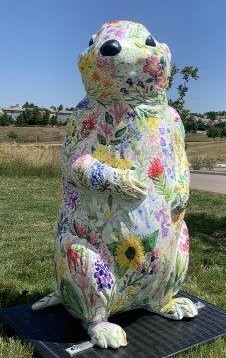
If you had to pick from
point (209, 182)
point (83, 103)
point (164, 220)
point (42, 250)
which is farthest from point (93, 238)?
point (209, 182)

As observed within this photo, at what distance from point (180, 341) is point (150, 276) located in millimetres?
527

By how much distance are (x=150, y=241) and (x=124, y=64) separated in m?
1.20

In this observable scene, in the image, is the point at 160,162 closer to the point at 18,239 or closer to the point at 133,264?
the point at 133,264

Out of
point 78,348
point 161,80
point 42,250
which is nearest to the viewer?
point 78,348

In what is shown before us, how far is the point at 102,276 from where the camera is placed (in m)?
3.51

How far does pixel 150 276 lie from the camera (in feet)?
11.9

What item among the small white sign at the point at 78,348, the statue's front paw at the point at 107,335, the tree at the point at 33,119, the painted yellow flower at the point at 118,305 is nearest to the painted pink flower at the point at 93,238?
the painted yellow flower at the point at 118,305

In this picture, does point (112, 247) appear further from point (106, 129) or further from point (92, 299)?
point (106, 129)

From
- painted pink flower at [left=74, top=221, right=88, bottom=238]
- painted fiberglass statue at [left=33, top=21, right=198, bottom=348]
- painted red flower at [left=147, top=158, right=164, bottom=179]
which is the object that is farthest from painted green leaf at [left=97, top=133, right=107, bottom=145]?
painted pink flower at [left=74, top=221, right=88, bottom=238]

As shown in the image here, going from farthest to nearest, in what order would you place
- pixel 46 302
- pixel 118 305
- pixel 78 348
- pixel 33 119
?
1. pixel 33 119
2. pixel 46 302
3. pixel 118 305
4. pixel 78 348

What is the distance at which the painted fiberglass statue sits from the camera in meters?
3.47

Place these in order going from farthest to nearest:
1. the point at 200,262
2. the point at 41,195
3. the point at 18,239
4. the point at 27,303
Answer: the point at 41,195 → the point at 18,239 → the point at 200,262 → the point at 27,303

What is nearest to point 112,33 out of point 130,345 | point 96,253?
point 96,253

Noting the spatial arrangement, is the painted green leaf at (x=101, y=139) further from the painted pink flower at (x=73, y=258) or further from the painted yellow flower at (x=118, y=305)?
the painted yellow flower at (x=118, y=305)
